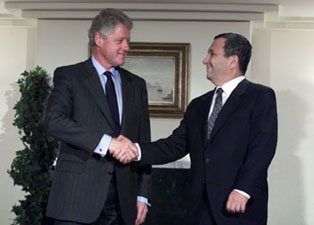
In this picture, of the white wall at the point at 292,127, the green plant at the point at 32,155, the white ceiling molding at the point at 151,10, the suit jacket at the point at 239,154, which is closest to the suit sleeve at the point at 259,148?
the suit jacket at the point at 239,154

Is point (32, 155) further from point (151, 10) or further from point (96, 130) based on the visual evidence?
point (96, 130)

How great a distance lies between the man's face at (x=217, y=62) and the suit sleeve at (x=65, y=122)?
746 millimetres

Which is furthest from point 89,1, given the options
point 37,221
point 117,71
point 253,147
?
point 253,147

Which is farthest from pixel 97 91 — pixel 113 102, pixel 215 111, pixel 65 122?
pixel 215 111

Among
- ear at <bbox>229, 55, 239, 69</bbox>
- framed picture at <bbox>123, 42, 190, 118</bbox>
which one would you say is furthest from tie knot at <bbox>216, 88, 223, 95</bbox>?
framed picture at <bbox>123, 42, 190, 118</bbox>

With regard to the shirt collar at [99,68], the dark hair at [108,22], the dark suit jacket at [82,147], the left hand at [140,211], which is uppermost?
the dark hair at [108,22]

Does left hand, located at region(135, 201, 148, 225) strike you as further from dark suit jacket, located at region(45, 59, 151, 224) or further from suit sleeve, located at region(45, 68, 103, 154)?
suit sleeve, located at region(45, 68, 103, 154)

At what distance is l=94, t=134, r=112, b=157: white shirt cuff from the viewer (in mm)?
2453

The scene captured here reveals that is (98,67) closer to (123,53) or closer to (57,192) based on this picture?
(123,53)

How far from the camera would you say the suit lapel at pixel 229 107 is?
2.73 metres

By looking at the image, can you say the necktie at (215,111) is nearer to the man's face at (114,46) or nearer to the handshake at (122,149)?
the handshake at (122,149)

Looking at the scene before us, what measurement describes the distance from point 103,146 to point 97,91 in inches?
10.9

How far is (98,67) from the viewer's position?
2668 mm

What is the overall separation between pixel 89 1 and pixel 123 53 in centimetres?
314
